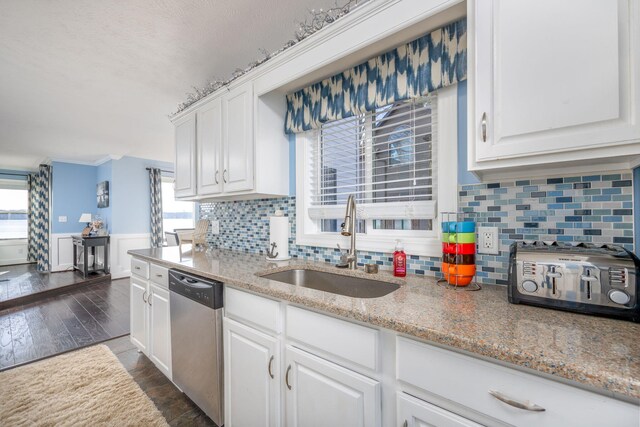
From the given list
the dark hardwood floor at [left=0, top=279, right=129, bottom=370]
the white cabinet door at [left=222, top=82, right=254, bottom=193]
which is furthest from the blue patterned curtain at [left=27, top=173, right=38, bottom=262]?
the white cabinet door at [left=222, top=82, right=254, bottom=193]

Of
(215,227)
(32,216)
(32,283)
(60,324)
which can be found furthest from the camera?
(32,216)

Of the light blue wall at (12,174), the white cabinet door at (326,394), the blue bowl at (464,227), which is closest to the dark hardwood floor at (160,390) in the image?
the white cabinet door at (326,394)

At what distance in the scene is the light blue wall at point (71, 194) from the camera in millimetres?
5941

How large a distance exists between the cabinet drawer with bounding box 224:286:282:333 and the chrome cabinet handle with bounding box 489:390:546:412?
802mm

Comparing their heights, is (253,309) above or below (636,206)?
below

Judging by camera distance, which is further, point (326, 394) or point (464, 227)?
point (464, 227)

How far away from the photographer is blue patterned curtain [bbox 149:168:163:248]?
6.13 metres

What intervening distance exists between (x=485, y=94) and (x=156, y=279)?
2278 mm

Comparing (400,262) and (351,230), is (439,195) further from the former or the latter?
(351,230)

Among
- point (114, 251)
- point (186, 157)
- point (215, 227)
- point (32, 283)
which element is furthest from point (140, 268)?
point (32, 283)

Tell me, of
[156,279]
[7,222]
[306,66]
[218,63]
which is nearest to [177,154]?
[218,63]

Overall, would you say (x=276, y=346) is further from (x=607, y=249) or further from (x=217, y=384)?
(x=607, y=249)

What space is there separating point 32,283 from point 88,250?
906 millimetres

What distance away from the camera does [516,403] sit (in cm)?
66
